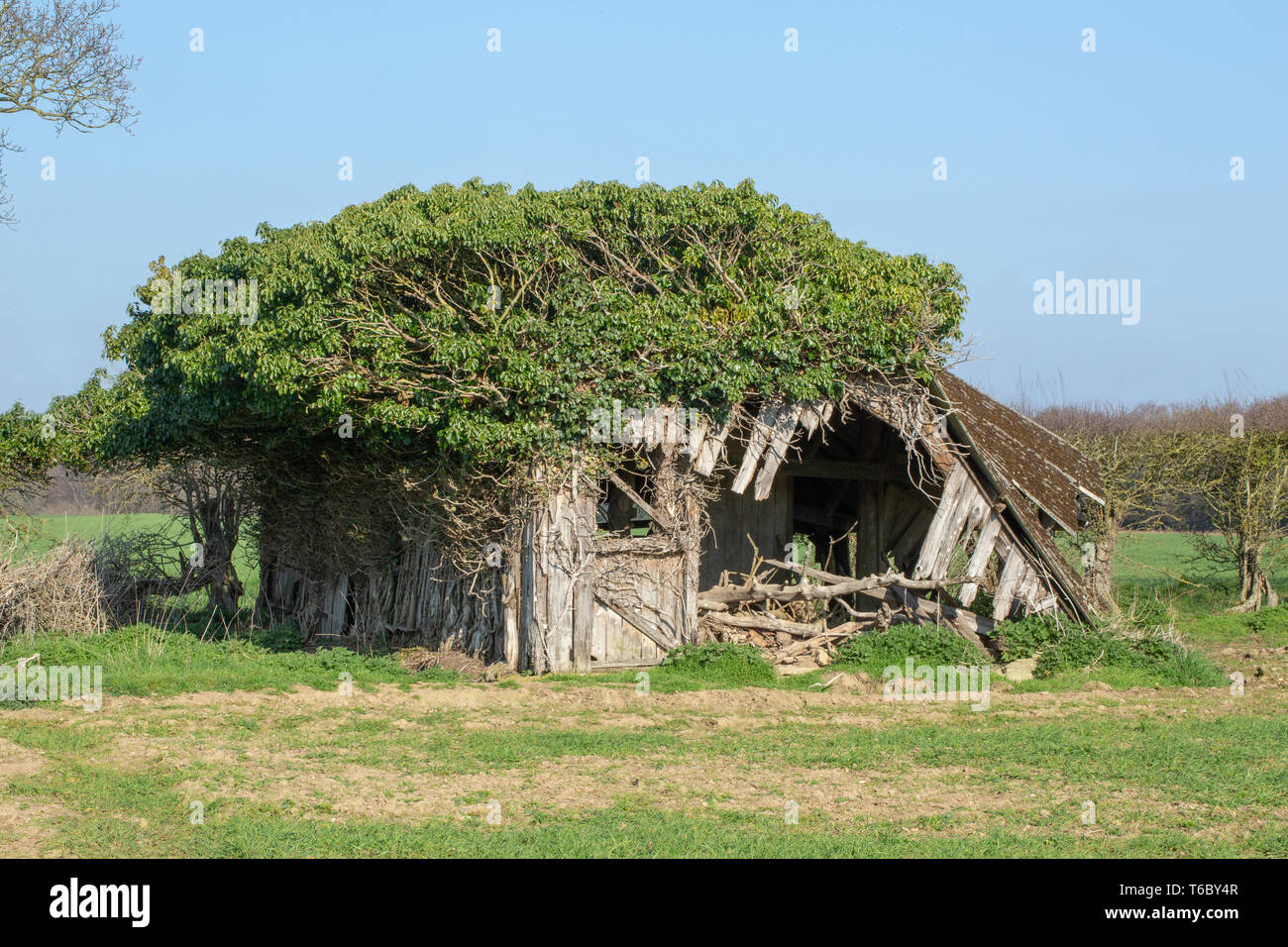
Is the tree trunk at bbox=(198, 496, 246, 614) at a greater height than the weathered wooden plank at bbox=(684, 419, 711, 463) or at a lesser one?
lesser

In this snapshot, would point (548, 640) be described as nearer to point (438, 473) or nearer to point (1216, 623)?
point (438, 473)

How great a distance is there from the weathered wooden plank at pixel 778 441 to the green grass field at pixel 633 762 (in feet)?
7.79

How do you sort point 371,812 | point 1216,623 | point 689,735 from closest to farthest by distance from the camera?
point 371,812
point 689,735
point 1216,623

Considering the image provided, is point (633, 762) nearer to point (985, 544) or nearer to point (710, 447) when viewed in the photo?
point (710, 447)

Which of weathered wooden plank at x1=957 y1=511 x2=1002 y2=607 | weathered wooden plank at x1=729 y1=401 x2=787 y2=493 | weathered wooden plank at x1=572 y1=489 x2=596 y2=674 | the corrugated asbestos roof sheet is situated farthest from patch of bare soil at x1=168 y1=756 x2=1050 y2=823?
the corrugated asbestos roof sheet

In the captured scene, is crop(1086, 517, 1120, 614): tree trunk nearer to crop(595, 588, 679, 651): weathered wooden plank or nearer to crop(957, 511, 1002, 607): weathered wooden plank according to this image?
crop(957, 511, 1002, 607): weathered wooden plank

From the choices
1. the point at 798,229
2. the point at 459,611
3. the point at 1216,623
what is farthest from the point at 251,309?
the point at 1216,623

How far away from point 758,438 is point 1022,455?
4259 millimetres

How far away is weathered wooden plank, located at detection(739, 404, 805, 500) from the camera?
14.9m

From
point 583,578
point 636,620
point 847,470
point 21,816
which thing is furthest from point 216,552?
point 21,816

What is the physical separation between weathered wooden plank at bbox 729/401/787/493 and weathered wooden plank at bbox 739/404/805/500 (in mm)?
58

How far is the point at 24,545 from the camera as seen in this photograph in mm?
16781
